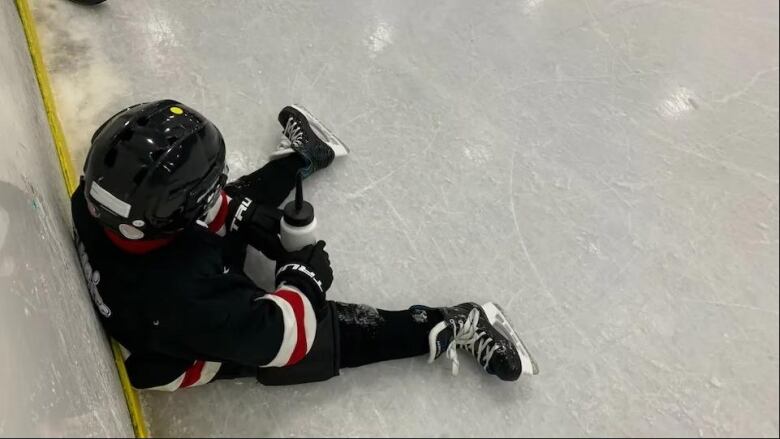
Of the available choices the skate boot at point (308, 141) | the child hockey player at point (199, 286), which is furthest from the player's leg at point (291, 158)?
the child hockey player at point (199, 286)

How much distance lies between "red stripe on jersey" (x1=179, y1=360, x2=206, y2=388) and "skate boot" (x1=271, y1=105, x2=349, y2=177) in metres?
0.50

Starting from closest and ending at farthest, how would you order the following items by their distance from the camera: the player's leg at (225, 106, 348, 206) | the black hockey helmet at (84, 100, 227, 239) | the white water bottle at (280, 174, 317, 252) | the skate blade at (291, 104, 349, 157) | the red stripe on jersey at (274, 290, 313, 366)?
1. the black hockey helmet at (84, 100, 227, 239)
2. the red stripe on jersey at (274, 290, 313, 366)
3. the white water bottle at (280, 174, 317, 252)
4. the player's leg at (225, 106, 348, 206)
5. the skate blade at (291, 104, 349, 157)

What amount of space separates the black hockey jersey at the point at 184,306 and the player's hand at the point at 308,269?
4cm

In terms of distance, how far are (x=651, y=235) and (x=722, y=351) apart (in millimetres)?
283

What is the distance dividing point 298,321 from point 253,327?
3.3 inches

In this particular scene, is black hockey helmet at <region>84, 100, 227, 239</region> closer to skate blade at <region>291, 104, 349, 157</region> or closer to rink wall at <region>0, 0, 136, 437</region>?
rink wall at <region>0, 0, 136, 437</region>

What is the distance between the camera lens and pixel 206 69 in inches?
59.1

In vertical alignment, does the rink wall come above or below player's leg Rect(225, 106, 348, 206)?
above

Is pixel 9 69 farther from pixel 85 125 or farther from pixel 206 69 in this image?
pixel 206 69

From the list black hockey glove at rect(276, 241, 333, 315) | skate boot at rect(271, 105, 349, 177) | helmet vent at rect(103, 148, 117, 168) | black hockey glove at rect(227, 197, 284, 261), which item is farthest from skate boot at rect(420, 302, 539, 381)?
helmet vent at rect(103, 148, 117, 168)

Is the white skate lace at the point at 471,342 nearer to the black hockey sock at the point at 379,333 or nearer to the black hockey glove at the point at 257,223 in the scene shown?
the black hockey sock at the point at 379,333

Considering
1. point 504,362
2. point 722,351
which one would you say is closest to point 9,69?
point 504,362

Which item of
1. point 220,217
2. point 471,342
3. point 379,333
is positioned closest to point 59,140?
point 220,217

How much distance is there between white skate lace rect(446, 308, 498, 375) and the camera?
3.48 ft
